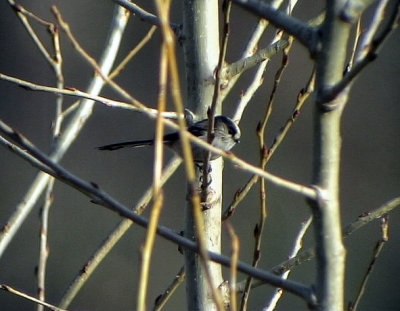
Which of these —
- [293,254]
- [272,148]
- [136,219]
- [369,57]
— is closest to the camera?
[369,57]

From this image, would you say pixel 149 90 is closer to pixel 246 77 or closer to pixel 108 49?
pixel 246 77

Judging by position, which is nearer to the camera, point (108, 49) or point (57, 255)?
point (108, 49)

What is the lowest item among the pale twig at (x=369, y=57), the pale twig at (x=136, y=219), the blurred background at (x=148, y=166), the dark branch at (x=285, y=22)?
the pale twig at (x=136, y=219)

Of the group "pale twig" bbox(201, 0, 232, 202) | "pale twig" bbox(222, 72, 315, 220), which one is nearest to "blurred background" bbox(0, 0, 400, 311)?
"pale twig" bbox(222, 72, 315, 220)

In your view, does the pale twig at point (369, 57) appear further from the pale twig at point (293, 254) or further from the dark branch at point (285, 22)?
the pale twig at point (293, 254)

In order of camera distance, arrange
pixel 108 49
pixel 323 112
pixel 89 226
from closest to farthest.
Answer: pixel 323 112 < pixel 108 49 < pixel 89 226

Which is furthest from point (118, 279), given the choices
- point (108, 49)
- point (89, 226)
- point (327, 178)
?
point (327, 178)

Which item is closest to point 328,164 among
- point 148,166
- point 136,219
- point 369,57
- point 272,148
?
point 369,57


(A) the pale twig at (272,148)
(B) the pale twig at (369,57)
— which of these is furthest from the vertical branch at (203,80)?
(B) the pale twig at (369,57)

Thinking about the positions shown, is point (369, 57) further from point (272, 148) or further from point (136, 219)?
point (272, 148)
